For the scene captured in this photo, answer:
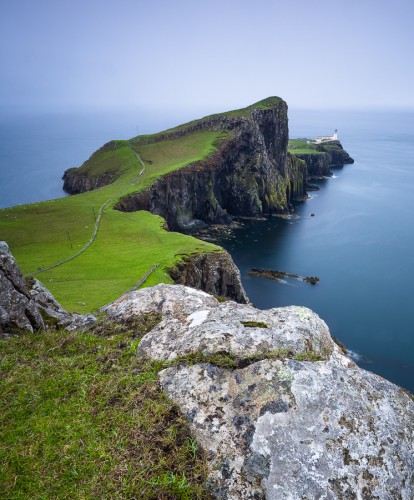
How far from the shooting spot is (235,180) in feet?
457

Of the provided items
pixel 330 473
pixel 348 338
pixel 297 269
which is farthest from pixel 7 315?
pixel 297 269

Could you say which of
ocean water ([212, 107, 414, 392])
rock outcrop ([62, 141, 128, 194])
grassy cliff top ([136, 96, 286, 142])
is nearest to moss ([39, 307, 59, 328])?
ocean water ([212, 107, 414, 392])

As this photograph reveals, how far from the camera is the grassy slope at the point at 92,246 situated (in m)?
46.1

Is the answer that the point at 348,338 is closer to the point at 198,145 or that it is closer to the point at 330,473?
the point at 330,473

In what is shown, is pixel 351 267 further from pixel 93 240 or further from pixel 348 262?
pixel 93 240

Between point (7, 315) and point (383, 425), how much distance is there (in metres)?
12.5

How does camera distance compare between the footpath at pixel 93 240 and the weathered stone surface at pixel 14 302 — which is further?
the footpath at pixel 93 240

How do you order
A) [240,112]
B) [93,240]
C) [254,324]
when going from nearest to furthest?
[254,324], [93,240], [240,112]

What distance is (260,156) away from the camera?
144125mm

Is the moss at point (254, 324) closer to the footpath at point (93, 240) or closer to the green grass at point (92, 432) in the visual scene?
the green grass at point (92, 432)

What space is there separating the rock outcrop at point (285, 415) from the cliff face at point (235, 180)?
306 ft

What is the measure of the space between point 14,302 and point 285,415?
1157cm

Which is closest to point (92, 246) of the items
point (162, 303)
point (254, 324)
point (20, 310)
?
point (20, 310)

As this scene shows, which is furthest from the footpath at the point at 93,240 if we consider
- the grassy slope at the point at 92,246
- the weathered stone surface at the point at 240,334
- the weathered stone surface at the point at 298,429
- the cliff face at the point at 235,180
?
the weathered stone surface at the point at 298,429
